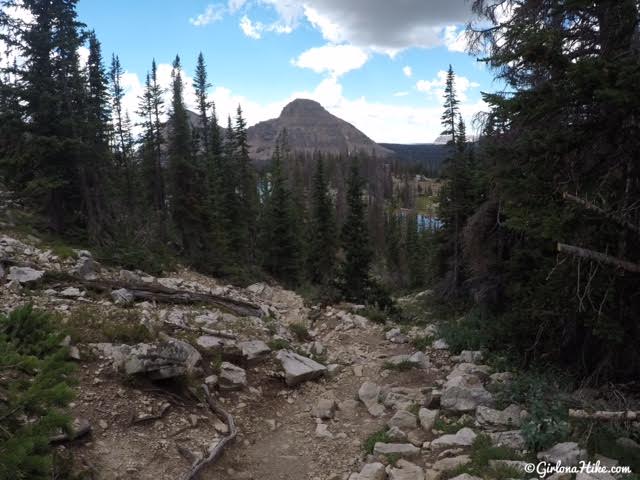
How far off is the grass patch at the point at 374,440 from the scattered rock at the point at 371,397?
38.4 inches

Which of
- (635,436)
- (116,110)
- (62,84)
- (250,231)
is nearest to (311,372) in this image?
(635,436)

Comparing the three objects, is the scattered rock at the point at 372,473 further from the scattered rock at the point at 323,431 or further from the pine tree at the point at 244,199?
the pine tree at the point at 244,199

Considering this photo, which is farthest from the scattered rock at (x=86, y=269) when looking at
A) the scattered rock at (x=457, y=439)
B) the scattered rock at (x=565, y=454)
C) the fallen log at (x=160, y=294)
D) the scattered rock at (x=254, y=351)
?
the scattered rock at (x=565, y=454)

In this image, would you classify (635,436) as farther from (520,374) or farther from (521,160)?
(521,160)

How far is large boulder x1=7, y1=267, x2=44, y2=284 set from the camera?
10.4m

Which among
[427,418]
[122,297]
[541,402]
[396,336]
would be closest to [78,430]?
[427,418]

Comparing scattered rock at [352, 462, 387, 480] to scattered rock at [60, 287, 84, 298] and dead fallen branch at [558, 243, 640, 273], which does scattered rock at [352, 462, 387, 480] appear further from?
scattered rock at [60, 287, 84, 298]

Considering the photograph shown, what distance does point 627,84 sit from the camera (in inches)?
192

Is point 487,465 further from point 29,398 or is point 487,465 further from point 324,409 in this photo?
point 29,398

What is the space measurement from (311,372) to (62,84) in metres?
15.5

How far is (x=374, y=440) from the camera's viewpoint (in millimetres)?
6809

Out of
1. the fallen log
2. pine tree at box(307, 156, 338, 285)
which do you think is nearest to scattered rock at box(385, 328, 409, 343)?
the fallen log

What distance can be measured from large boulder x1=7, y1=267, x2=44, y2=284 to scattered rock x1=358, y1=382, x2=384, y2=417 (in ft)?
27.3

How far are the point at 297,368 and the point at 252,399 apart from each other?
1414 millimetres
